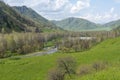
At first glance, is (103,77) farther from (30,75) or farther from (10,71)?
(10,71)

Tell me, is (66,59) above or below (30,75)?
above

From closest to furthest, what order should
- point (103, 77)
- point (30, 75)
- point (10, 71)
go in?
point (103, 77) < point (30, 75) < point (10, 71)

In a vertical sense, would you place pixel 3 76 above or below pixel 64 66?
below

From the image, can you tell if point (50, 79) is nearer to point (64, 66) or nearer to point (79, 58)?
point (64, 66)

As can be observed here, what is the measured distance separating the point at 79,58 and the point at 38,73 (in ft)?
94.9

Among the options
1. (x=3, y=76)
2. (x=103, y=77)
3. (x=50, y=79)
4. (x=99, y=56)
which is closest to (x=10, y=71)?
(x=3, y=76)

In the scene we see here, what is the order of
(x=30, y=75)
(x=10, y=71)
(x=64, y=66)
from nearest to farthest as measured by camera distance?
(x=64, y=66) < (x=30, y=75) < (x=10, y=71)

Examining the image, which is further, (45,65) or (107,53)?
(107,53)

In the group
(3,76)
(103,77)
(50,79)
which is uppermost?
(103,77)

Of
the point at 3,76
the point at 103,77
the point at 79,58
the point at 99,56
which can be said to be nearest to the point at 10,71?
the point at 3,76

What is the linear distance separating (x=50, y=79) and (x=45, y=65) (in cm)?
5127

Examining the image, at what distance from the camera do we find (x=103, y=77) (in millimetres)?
22672

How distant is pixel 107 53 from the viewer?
410 ft

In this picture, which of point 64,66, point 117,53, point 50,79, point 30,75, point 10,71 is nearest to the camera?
point 50,79
